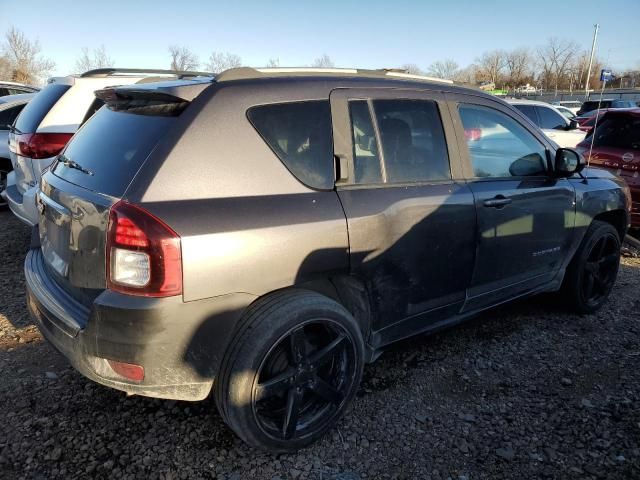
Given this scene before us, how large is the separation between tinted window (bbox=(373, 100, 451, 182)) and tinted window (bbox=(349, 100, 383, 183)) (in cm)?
7

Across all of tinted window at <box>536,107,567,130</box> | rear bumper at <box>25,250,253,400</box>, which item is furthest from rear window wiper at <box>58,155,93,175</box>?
tinted window at <box>536,107,567,130</box>

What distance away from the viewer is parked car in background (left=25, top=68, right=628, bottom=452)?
6.86 feet

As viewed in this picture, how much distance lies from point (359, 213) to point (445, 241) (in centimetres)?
69

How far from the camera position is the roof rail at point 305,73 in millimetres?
2449

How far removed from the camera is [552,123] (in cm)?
1089

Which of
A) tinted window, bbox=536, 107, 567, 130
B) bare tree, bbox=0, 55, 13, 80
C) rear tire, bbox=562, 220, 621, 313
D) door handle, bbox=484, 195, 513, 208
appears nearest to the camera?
door handle, bbox=484, 195, 513, 208

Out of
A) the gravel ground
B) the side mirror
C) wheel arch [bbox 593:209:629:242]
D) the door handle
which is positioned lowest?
the gravel ground

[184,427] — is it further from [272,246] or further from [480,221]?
[480,221]

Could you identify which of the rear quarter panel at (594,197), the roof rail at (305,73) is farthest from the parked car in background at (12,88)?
the rear quarter panel at (594,197)

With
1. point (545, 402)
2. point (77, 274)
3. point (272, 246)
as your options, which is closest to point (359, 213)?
point (272, 246)

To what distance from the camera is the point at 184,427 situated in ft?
8.80

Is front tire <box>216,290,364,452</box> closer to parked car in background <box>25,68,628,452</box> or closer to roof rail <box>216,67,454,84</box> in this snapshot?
parked car in background <box>25,68,628,452</box>

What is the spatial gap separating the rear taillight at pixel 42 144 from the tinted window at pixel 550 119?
31.4ft

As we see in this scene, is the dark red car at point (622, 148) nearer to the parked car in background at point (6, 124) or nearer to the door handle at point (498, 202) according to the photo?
the door handle at point (498, 202)
